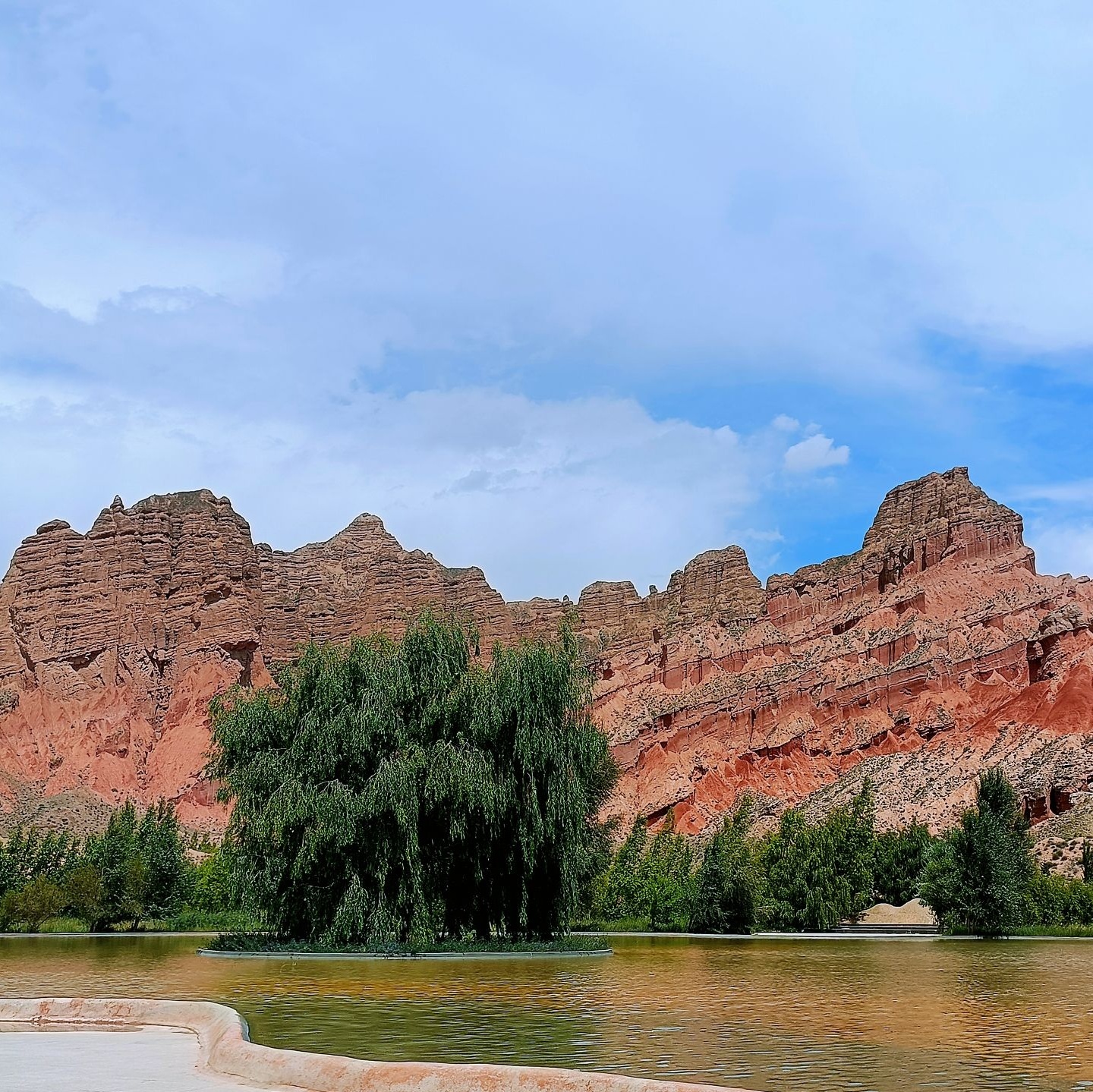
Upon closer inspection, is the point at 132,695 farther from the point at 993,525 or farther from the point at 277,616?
the point at 993,525

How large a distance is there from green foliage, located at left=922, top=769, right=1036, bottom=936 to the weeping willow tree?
20086 mm

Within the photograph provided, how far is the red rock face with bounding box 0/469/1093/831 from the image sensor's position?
85.2 meters

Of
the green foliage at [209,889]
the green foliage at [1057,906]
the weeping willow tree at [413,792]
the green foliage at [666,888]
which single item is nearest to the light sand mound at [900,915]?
the green foliage at [1057,906]

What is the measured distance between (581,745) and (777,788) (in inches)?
2634

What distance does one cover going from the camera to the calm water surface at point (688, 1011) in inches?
404

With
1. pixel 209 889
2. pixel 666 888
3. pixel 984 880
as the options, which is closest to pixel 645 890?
pixel 666 888

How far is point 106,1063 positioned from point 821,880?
41925 millimetres

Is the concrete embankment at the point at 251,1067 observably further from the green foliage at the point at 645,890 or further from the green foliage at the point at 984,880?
the green foliage at the point at 645,890

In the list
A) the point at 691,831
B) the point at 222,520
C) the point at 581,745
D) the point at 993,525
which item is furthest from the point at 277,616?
the point at 581,745

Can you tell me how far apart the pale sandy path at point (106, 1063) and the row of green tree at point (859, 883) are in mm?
33759

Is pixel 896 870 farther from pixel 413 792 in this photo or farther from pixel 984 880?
pixel 413 792

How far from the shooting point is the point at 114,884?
2176 inches

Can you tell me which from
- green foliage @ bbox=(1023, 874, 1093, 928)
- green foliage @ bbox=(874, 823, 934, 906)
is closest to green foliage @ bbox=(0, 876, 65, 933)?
green foliage @ bbox=(874, 823, 934, 906)

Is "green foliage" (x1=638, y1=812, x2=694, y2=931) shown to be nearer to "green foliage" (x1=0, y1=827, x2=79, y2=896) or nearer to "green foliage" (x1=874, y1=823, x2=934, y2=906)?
"green foliage" (x1=874, y1=823, x2=934, y2=906)
